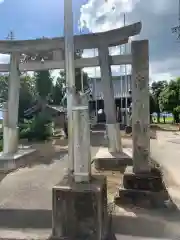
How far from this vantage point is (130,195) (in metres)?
5.38

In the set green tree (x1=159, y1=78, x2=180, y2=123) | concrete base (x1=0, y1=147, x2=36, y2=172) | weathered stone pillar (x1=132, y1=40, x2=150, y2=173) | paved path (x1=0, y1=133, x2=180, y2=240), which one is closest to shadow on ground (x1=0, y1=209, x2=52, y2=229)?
paved path (x1=0, y1=133, x2=180, y2=240)

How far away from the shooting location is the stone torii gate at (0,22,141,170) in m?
8.34

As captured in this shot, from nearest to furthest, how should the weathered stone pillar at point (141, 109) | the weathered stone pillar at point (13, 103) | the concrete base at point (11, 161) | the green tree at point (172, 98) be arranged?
the weathered stone pillar at point (141, 109)
the concrete base at point (11, 161)
the weathered stone pillar at point (13, 103)
the green tree at point (172, 98)

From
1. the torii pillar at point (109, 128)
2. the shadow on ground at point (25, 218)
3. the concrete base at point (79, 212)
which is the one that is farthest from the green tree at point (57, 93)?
the concrete base at point (79, 212)

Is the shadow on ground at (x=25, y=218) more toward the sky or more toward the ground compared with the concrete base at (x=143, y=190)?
more toward the ground

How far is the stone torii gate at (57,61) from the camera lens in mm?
8344

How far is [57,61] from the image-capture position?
27.0 feet

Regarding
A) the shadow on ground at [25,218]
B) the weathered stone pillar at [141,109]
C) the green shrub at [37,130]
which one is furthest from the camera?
the green shrub at [37,130]

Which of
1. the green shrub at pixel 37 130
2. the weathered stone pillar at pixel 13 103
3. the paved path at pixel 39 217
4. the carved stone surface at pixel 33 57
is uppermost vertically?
the carved stone surface at pixel 33 57

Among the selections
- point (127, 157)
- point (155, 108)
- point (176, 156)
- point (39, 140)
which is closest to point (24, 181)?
point (127, 157)

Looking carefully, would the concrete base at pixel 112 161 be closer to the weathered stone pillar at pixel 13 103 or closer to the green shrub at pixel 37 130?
the weathered stone pillar at pixel 13 103

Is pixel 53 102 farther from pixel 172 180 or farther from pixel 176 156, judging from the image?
pixel 172 180

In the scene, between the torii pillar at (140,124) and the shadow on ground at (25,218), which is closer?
the shadow on ground at (25,218)

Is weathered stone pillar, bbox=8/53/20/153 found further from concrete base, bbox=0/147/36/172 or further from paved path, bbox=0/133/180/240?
paved path, bbox=0/133/180/240
